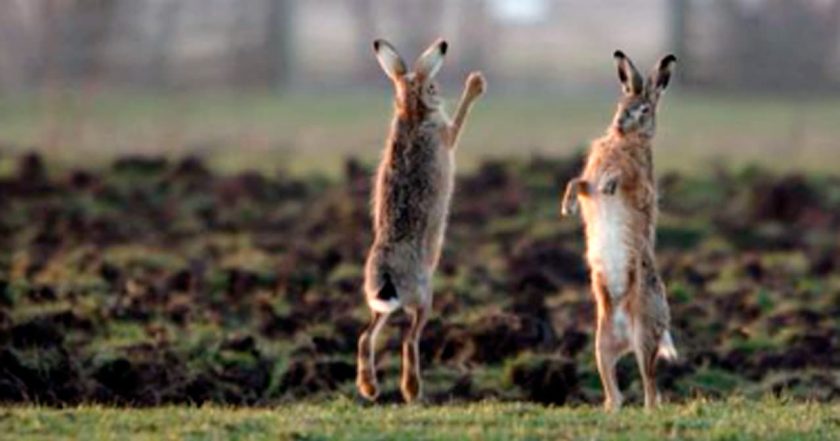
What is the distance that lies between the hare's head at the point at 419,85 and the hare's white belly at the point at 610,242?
1.14 m

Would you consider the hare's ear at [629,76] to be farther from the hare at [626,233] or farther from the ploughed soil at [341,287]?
the ploughed soil at [341,287]

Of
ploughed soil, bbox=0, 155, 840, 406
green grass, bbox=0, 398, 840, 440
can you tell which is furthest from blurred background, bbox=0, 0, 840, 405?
green grass, bbox=0, 398, 840, 440

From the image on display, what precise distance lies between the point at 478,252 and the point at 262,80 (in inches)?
805

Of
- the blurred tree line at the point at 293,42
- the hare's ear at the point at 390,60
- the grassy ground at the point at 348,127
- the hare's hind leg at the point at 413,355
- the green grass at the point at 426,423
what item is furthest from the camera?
the blurred tree line at the point at 293,42

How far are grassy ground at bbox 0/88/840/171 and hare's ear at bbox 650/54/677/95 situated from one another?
13.8 m

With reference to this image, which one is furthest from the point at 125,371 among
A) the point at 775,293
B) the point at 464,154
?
the point at 464,154

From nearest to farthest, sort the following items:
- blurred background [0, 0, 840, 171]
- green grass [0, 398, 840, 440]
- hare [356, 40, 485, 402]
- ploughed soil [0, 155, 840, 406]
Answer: green grass [0, 398, 840, 440] → hare [356, 40, 485, 402] → ploughed soil [0, 155, 840, 406] → blurred background [0, 0, 840, 171]

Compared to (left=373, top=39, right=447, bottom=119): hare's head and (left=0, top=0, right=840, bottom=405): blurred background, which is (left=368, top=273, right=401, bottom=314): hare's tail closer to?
(left=373, top=39, right=447, bottom=119): hare's head

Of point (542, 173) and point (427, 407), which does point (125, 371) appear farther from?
point (542, 173)

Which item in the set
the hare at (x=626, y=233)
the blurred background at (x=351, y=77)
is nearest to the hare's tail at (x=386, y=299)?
the hare at (x=626, y=233)

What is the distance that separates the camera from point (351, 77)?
42875mm

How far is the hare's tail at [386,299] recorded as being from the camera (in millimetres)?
11719

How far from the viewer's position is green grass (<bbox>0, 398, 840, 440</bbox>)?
10.3 metres

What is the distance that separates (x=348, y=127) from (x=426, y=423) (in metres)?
22.2
